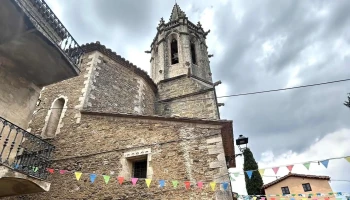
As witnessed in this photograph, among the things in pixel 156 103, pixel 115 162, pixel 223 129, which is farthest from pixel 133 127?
pixel 156 103

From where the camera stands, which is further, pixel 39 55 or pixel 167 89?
pixel 167 89

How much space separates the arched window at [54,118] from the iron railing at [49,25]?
3.66 meters

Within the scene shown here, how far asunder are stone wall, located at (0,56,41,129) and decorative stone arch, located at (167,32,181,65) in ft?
35.7

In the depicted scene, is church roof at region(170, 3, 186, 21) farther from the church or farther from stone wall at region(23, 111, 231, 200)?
stone wall at region(23, 111, 231, 200)

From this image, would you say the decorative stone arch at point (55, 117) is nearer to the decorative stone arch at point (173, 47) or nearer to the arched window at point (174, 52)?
the decorative stone arch at point (173, 47)

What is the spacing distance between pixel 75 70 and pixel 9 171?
8.87 ft

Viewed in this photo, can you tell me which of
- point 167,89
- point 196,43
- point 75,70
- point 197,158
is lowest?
point 197,158

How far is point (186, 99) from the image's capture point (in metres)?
13.2

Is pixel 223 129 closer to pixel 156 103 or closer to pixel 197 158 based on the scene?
pixel 197 158

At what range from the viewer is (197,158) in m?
6.13

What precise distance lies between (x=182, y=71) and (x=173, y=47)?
12.7 ft

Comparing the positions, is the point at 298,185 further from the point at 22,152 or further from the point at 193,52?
the point at 22,152

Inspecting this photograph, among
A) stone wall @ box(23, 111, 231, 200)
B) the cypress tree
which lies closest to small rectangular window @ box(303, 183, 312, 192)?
the cypress tree

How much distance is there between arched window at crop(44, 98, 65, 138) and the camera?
8.82 metres
